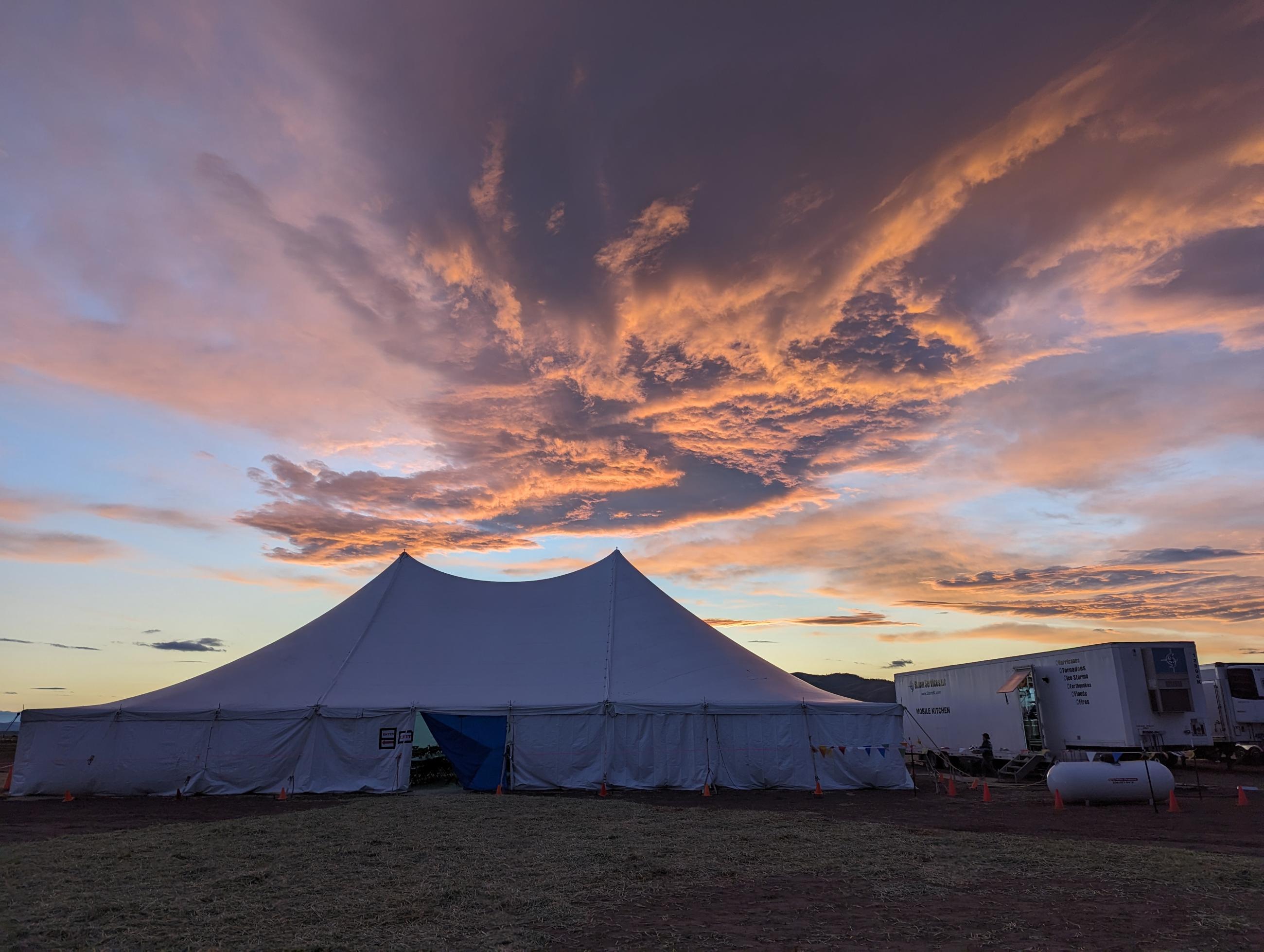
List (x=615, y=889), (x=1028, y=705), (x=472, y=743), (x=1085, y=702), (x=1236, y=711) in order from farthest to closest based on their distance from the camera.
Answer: (x=1236, y=711)
(x=1028, y=705)
(x=1085, y=702)
(x=472, y=743)
(x=615, y=889)

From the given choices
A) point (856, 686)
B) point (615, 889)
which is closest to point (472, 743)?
point (615, 889)

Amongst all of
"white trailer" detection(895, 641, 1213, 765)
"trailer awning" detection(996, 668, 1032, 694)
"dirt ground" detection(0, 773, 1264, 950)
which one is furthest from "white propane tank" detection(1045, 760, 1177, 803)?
"trailer awning" detection(996, 668, 1032, 694)

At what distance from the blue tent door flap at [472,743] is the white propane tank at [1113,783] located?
1141 centimetres

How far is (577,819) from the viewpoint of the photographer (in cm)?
1256

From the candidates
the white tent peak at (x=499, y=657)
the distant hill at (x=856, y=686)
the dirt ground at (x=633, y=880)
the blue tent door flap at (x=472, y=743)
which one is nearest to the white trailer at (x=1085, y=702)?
the white tent peak at (x=499, y=657)

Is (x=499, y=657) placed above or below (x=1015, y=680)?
above

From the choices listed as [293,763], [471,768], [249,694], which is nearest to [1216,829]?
[471,768]

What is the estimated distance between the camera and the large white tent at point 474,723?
16.8m

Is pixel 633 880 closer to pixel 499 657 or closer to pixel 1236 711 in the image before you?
pixel 499 657

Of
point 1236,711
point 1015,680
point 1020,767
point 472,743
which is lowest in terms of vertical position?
point 1020,767

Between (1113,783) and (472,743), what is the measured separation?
1308 centimetres

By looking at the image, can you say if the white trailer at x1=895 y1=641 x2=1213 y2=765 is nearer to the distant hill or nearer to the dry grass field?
the dry grass field

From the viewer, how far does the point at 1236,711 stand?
2425 centimetres

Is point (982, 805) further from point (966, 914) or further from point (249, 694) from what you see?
point (249, 694)
